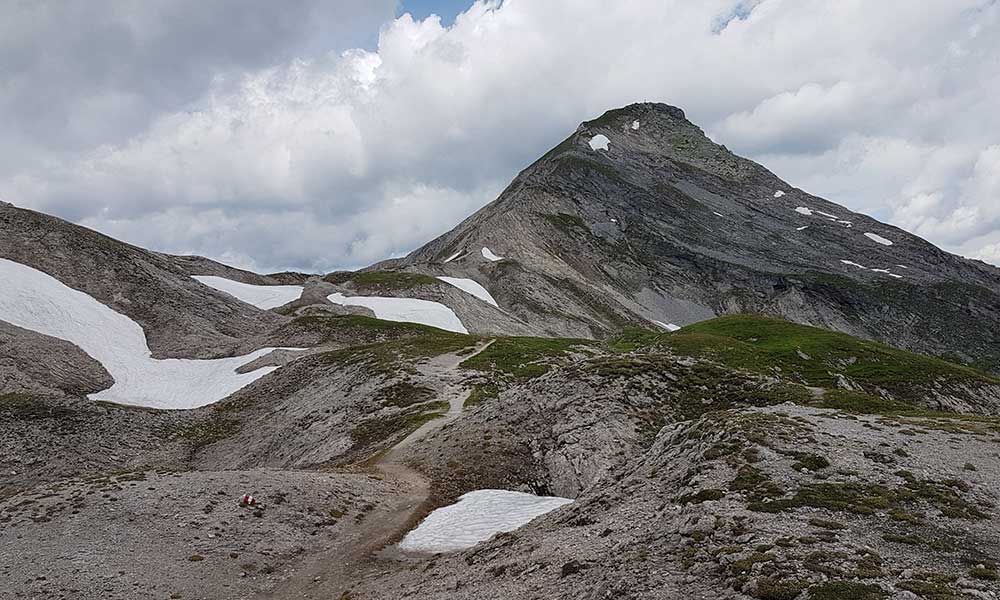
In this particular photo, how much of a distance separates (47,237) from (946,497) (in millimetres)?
101688

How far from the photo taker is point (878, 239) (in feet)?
570

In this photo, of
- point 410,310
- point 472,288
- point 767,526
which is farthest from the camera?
point 472,288

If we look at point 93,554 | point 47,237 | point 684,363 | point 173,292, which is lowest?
point 93,554

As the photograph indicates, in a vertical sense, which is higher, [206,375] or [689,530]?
[206,375]

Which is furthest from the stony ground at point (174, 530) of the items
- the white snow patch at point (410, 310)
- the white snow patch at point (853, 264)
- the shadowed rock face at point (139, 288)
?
the white snow patch at point (853, 264)

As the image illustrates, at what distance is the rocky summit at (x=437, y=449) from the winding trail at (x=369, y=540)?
159 mm

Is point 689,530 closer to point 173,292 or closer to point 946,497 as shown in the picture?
point 946,497

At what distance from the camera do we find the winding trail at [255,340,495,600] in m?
20.9

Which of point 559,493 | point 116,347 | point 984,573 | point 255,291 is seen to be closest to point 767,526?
point 984,573

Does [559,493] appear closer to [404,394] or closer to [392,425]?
[392,425]

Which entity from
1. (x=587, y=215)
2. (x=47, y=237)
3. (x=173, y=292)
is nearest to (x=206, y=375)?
(x=173, y=292)

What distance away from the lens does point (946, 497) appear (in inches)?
666

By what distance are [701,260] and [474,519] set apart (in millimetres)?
152310

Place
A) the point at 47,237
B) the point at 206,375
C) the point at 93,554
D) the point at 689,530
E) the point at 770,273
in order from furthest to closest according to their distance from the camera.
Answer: the point at 770,273, the point at 47,237, the point at 206,375, the point at 93,554, the point at 689,530
